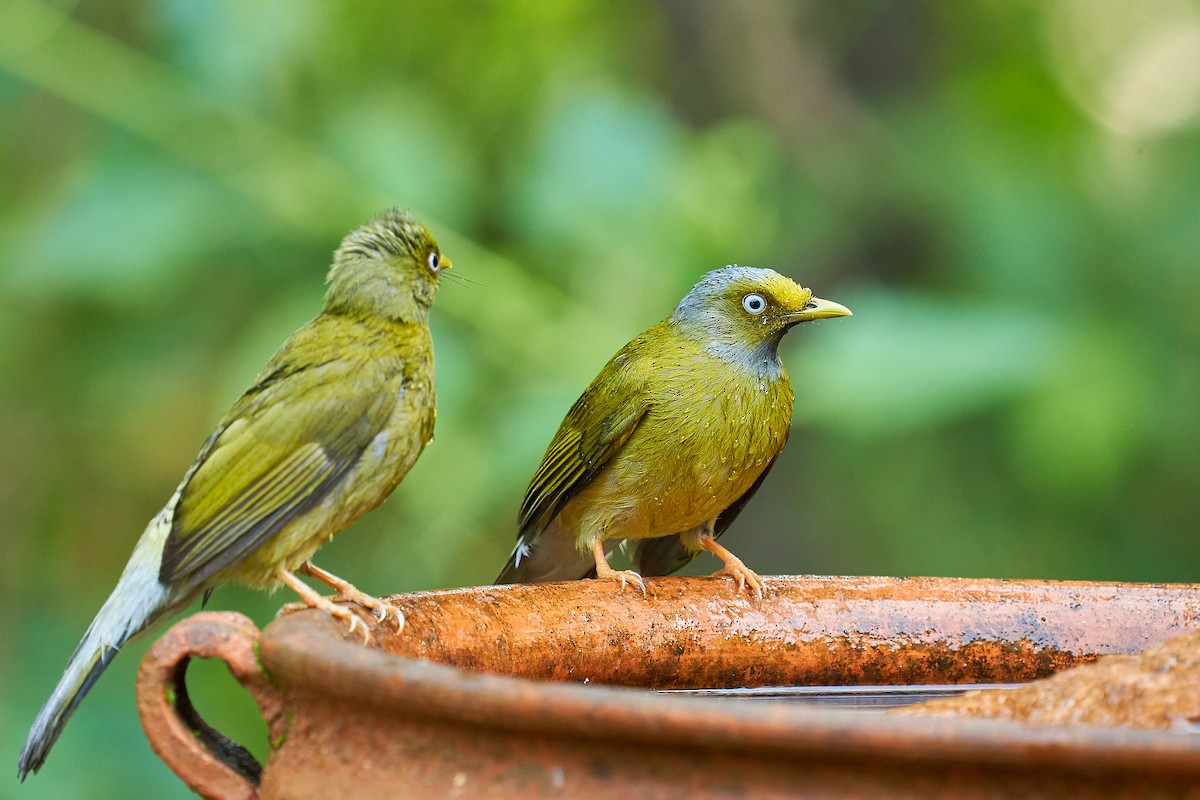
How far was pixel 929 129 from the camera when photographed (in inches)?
258

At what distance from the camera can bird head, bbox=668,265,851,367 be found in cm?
392

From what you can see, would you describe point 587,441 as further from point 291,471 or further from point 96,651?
point 96,651

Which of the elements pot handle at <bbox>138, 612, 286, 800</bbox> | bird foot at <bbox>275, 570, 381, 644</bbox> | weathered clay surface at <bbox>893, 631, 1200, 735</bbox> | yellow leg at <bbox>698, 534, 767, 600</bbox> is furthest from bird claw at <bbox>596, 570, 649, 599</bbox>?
pot handle at <bbox>138, 612, 286, 800</bbox>

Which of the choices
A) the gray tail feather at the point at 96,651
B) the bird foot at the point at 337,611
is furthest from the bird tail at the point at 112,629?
the bird foot at the point at 337,611

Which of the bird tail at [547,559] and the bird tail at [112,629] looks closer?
the bird tail at [112,629]

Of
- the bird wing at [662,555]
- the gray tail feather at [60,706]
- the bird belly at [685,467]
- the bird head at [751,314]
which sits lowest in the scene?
the gray tail feather at [60,706]

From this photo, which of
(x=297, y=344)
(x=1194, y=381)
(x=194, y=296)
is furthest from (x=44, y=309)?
(x=1194, y=381)

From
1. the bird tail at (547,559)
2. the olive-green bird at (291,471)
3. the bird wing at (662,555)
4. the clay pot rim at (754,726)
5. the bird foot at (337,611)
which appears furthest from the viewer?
the bird wing at (662,555)

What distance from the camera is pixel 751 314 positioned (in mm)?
3941

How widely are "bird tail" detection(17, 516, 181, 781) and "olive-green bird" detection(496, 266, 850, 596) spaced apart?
1.13m

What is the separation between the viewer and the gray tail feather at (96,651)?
2.60 m

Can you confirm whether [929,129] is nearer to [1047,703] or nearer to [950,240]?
[950,240]

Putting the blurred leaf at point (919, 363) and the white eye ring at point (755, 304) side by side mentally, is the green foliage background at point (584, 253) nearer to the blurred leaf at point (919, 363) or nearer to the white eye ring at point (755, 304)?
the blurred leaf at point (919, 363)

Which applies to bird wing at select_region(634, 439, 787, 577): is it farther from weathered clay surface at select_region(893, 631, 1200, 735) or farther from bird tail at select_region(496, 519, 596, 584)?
weathered clay surface at select_region(893, 631, 1200, 735)
